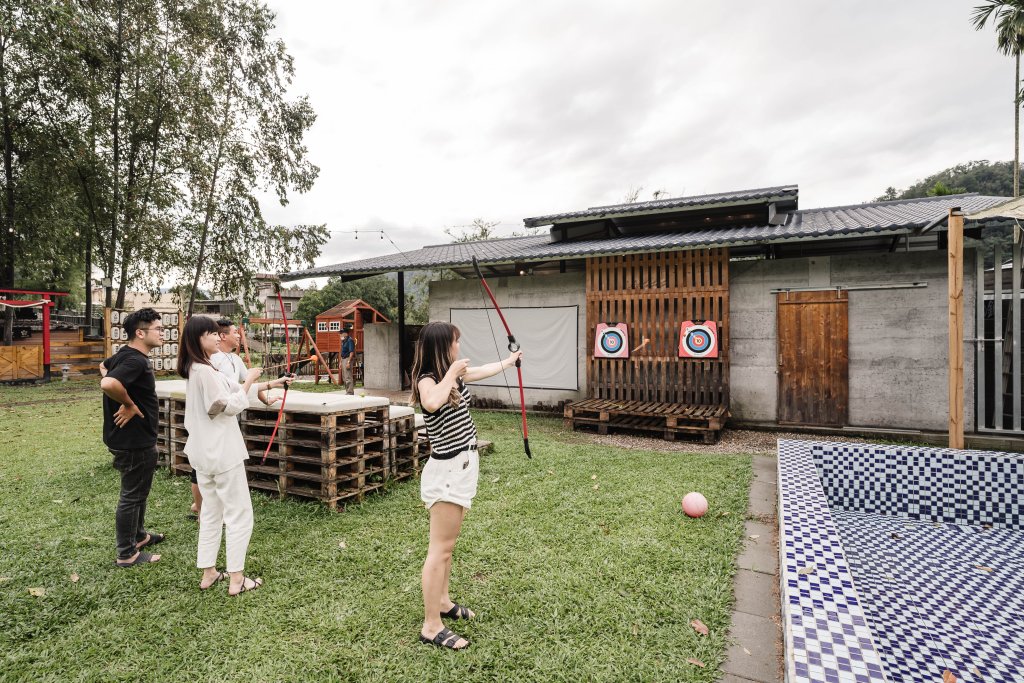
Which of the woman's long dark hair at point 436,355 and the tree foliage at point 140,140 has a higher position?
the tree foliage at point 140,140

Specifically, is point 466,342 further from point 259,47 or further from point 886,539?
point 259,47

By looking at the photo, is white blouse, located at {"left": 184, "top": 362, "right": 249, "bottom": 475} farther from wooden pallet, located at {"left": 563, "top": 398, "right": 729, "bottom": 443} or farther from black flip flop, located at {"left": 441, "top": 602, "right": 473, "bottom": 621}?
wooden pallet, located at {"left": 563, "top": 398, "right": 729, "bottom": 443}

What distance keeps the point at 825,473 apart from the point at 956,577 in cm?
144

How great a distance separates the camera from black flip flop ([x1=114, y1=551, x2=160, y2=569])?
10.4ft

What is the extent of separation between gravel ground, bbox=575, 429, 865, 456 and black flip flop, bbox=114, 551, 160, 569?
5.14 meters

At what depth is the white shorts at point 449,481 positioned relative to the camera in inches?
87.8

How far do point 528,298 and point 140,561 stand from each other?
7162 millimetres

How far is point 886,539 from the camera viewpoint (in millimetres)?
3812

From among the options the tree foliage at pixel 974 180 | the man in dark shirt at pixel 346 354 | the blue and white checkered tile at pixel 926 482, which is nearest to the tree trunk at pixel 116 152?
the man in dark shirt at pixel 346 354

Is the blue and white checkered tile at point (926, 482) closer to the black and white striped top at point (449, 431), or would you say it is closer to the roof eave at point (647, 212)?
the black and white striped top at point (449, 431)

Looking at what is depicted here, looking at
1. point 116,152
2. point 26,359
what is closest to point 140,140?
point 116,152

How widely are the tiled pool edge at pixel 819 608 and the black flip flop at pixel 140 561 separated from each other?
372 centimetres

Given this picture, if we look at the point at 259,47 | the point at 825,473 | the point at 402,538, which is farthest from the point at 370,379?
the point at 259,47

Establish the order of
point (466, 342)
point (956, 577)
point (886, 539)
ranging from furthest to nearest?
point (466, 342) → point (886, 539) → point (956, 577)
